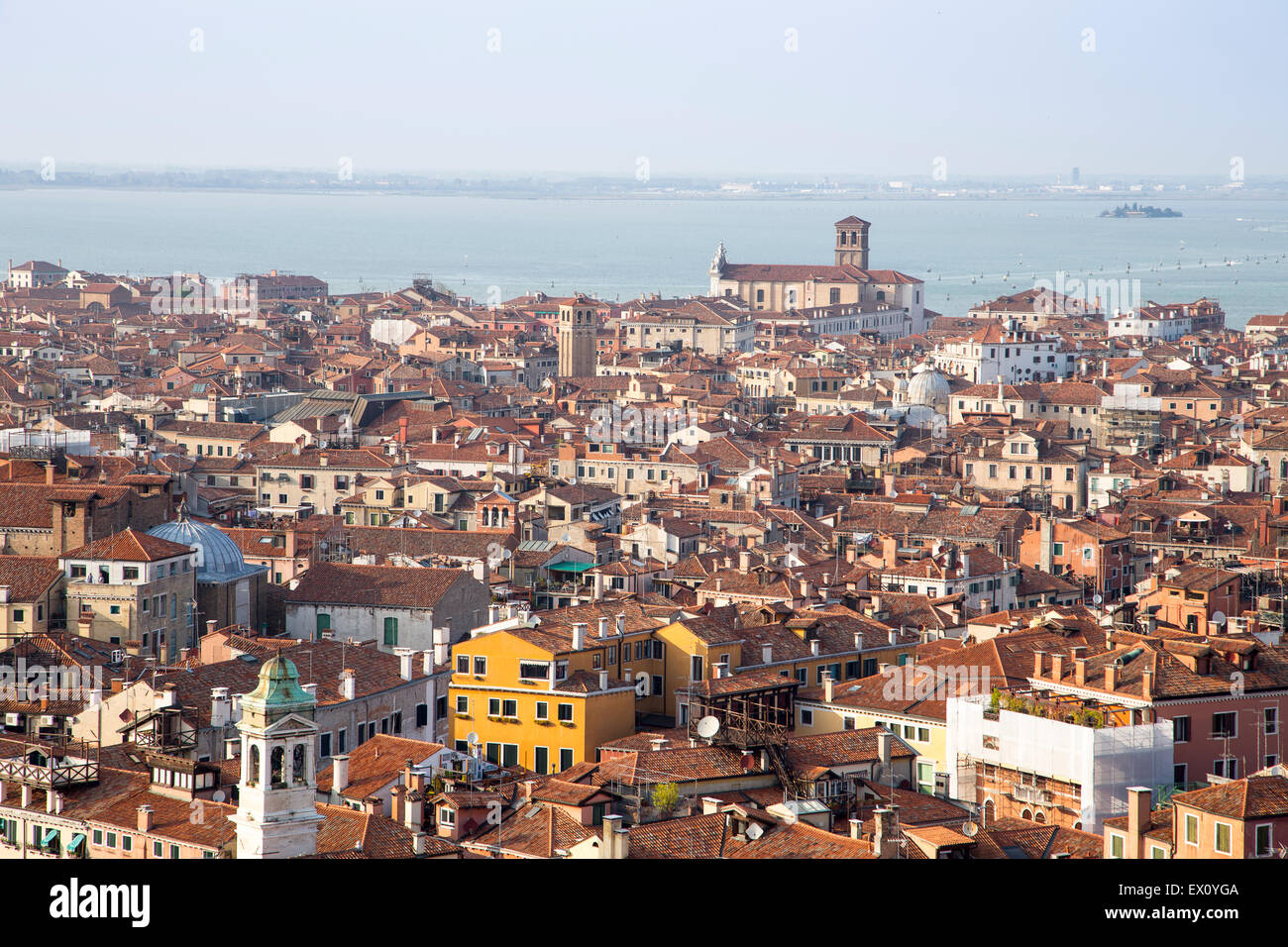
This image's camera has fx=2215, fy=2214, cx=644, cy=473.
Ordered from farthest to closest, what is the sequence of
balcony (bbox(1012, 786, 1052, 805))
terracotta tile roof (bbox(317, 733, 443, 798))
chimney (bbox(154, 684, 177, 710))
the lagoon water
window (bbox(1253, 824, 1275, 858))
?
the lagoon water → chimney (bbox(154, 684, 177, 710)) → balcony (bbox(1012, 786, 1052, 805)) → terracotta tile roof (bbox(317, 733, 443, 798)) → window (bbox(1253, 824, 1275, 858))

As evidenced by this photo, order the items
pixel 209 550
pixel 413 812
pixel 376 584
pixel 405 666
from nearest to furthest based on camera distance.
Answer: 1. pixel 413 812
2. pixel 405 666
3. pixel 376 584
4. pixel 209 550

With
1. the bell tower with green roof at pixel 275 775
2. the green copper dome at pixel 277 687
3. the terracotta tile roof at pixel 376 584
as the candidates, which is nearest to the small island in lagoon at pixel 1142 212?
the terracotta tile roof at pixel 376 584

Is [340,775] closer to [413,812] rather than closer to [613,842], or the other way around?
[413,812]

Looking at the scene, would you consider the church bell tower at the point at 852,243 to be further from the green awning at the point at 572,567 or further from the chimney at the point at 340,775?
the chimney at the point at 340,775

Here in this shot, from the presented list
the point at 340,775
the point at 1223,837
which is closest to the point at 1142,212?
the point at 340,775

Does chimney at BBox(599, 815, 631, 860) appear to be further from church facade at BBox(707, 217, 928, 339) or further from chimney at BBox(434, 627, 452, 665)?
church facade at BBox(707, 217, 928, 339)

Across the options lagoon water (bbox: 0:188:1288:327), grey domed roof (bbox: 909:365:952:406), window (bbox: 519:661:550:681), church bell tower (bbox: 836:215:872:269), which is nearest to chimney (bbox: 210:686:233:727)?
window (bbox: 519:661:550:681)

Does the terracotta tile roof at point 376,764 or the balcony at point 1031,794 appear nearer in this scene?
the terracotta tile roof at point 376,764
